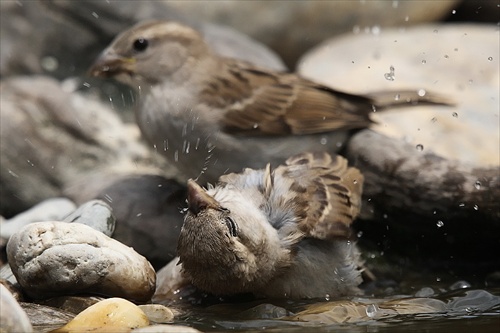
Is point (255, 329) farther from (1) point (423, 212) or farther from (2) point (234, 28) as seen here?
(2) point (234, 28)

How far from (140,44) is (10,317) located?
9.10 ft

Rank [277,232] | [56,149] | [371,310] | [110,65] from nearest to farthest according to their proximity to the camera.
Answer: [371,310] → [277,232] → [110,65] → [56,149]

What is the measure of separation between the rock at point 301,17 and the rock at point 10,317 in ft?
17.0

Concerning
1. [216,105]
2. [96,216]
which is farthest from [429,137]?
[96,216]

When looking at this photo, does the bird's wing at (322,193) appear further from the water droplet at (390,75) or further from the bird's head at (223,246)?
the water droplet at (390,75)

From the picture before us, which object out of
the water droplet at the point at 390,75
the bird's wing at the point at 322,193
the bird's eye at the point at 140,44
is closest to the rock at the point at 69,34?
the water droplet at the point at 390,75

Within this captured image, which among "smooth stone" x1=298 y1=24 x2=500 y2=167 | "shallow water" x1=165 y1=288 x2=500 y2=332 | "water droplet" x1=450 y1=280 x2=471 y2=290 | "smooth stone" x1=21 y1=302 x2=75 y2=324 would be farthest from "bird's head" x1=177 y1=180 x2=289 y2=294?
"smooth stone" x1=298 y1=24 x2=500 y2=167

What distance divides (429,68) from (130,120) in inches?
94.6

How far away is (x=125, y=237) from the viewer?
5164 millimetres

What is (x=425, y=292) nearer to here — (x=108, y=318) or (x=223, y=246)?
(x=223, y=246)

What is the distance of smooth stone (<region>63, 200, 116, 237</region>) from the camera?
4.92 meters

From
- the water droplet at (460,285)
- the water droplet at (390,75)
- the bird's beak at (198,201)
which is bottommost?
the water droplet at (460,285)

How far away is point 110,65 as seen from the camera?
5.89 m

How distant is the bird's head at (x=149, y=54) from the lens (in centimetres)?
590
